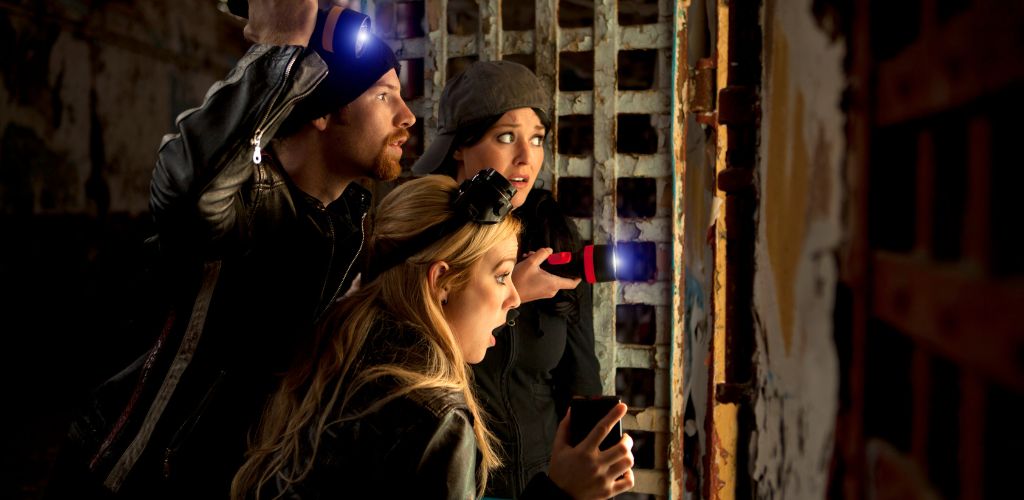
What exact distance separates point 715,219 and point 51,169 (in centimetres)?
410

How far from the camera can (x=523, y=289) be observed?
182 centimetres

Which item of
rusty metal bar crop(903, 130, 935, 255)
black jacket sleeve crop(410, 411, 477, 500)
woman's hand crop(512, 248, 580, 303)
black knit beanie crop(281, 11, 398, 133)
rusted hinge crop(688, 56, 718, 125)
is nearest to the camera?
rusty metal bar crop(903, 130, 935, 255)

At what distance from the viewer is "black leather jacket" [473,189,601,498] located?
73.9 inches

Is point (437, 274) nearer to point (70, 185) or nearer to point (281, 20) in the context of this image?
point (281, 20)

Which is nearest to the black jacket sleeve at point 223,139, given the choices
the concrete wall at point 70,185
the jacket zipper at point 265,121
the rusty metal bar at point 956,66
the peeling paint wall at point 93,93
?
the jacket zipper at point 265,121

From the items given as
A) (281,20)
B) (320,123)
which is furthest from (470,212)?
(281,20)

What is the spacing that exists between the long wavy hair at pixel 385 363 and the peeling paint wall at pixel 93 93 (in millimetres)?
3601

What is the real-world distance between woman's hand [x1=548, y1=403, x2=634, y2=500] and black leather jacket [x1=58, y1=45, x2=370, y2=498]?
515mm

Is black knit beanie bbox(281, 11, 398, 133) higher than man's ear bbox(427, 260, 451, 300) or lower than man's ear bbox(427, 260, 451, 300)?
higher

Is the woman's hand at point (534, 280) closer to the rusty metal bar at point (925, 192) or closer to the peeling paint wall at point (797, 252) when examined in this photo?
the peeling paint wall at point (797, 252)

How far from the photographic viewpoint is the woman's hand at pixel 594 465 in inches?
49.0

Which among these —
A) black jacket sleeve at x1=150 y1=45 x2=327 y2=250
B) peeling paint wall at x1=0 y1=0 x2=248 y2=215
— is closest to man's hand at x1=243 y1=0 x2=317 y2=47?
black jacket sleeve at x1=150 y1=45 x2=327 y2=250

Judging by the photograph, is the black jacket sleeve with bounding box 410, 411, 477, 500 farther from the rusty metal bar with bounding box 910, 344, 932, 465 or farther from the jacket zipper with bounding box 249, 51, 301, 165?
the rusty metal bar with bounding box 910, 344, 932, 465

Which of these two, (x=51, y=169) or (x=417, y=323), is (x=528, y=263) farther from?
(x=51, y=169)
